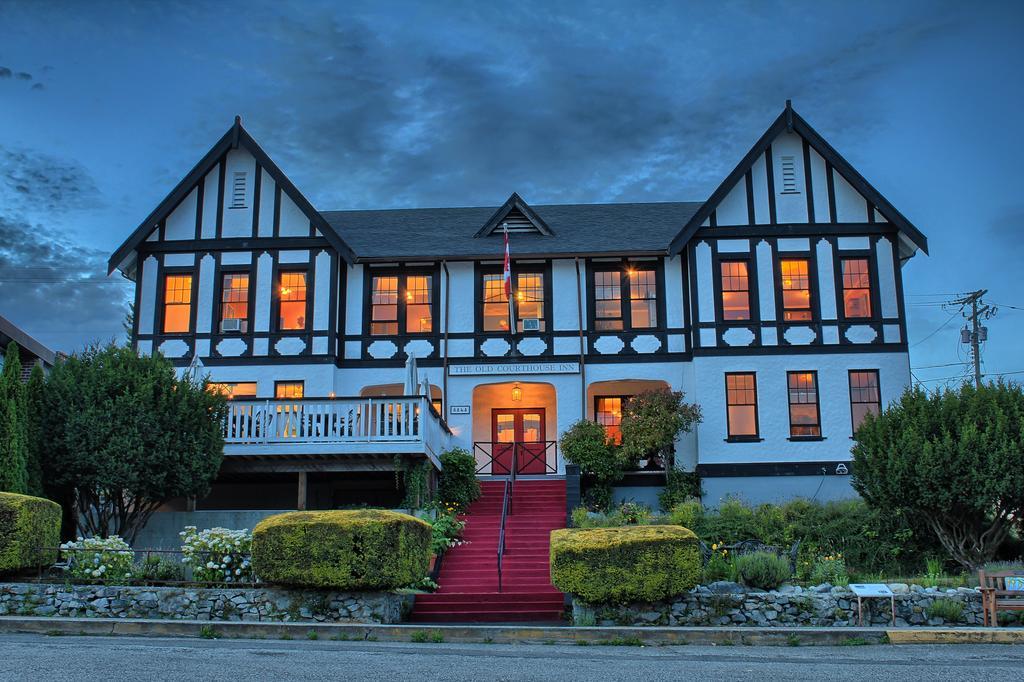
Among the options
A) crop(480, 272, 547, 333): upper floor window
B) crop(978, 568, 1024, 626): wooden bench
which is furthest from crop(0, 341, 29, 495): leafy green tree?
crop(978, 568, 1024, 626): wooden bench

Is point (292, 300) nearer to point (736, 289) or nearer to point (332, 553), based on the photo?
point (736, 289)

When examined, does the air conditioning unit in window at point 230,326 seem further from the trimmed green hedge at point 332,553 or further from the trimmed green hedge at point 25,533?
the trimmed green hedge at point 332,553

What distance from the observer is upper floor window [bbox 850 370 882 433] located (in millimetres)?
26109

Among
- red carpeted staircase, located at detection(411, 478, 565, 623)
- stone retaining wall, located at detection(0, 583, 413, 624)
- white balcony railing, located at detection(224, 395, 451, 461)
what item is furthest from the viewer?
white balcony railing, located at detection(224, 395, 451, 461)

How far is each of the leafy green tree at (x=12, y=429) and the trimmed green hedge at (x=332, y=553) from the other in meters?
5.35

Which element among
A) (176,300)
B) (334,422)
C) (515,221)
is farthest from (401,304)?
(334,422)

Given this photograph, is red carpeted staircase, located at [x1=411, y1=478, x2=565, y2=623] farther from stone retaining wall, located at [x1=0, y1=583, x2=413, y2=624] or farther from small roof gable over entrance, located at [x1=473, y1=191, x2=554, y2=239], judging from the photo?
small roof gable over entrance, located at [x1=473, y1=191, x2=554, y2=239]

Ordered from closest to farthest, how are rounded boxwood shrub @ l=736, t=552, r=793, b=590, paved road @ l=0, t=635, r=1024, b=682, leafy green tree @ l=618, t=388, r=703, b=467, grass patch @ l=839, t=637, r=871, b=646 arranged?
paved road @ l=0, t=635, r=1024, b=682 < grass patch @ l=839, t=637, r=871, b=646 < rounded boxwood shrub @ l=736, t=552, r=793, b=590 < leafy green tree @ l=618, t=388, r=703, b=467

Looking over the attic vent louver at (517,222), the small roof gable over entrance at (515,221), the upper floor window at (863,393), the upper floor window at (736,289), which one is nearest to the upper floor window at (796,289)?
the upper floor window at (736,289)

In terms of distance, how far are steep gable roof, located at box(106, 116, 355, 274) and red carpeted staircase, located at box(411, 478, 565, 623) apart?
7639 millimetres

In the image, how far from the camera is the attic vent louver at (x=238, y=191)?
2781 cm

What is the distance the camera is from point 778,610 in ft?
51.5

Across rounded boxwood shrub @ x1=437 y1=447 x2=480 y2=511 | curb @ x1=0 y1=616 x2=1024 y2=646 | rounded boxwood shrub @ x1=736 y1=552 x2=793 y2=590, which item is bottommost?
curb @ x1=0 y1=616 x2=1024 y2=646

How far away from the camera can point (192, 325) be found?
1075 inches
